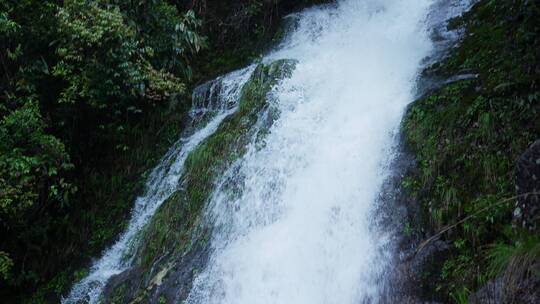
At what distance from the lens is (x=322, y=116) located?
7594 mm

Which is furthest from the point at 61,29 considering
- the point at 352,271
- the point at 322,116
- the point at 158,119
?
the point at 352,271

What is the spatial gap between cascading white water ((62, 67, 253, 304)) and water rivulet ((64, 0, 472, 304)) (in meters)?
0.03

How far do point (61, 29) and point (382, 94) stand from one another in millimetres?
5406

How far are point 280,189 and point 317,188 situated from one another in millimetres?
565

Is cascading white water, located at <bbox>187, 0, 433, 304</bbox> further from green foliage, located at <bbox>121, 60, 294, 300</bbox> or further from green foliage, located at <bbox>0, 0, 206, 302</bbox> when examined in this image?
green foliage, located at <bbox>0, 0, 206, 302</bbox>

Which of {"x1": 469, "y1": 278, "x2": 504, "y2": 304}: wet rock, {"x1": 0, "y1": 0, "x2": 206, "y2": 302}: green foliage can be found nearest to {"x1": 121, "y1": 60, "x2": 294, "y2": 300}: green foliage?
{"x1": 0, "y1": 0, "x2": 206, "y2": 302}: green foliage

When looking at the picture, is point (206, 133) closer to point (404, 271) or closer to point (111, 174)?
point (111, 174)

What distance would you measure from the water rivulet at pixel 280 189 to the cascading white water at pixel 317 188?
0.02 meters

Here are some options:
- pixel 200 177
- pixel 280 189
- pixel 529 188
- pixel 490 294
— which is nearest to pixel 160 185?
pixel 200 177

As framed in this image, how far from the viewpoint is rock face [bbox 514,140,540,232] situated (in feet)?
11.9

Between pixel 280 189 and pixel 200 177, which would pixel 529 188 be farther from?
pixel 200 177

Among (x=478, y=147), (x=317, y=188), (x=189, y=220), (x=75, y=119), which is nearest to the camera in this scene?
(x=478, y=147)

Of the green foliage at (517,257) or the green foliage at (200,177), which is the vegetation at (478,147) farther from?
the green foliage at (200,177)

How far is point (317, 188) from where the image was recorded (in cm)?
645
